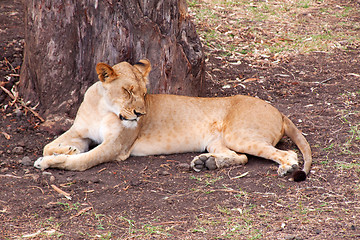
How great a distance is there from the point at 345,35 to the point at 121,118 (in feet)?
19.1

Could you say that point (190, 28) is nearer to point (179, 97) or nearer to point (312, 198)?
point (179, 97)

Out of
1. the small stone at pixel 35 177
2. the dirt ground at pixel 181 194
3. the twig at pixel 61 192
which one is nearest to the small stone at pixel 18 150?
the dirt ground at pixel 181 194

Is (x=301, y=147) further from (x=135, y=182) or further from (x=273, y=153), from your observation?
(x=135, y=182)

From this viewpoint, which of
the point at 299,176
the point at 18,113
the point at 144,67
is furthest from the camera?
the point at 18,113

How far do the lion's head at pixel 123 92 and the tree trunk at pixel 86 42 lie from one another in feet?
2.79

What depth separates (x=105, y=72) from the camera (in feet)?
15.3

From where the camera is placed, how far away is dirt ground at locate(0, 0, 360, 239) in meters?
3.56

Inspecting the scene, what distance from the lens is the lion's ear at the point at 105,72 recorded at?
4.59m

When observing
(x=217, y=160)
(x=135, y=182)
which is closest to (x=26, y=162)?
(x=135, y=182)

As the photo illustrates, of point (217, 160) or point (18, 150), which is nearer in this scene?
point (217, 160)

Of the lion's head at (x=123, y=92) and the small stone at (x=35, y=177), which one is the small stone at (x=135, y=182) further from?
the small stone at (x=35, y=177)

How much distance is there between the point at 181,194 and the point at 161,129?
1160 millimetres

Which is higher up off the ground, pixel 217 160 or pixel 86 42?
pixel 86 42

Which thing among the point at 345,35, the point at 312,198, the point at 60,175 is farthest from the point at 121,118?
the point at 345,35
